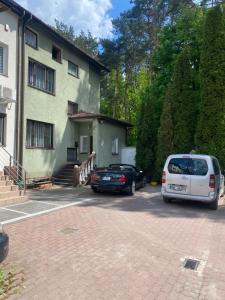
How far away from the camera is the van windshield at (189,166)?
10.7 meters

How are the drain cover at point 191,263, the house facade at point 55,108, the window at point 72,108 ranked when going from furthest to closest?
the window at point 72,108, the house facade at point 55,108, the drain cover at point 191,263

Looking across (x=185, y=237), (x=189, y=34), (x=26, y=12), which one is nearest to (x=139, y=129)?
(x=189, y=34)

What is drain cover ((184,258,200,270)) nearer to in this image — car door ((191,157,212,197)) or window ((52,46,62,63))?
car door ((191,157,212,197))

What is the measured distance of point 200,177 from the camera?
10625mm

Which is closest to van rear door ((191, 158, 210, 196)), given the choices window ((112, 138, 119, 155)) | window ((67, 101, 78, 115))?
window ((67, 101, 78, 115))

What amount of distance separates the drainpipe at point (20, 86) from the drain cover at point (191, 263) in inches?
438

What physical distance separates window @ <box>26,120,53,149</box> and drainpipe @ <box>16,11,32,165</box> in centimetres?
88

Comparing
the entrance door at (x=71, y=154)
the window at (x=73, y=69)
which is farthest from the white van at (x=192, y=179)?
the window at (x=73, y=69)

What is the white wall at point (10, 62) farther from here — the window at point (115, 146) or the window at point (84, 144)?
the window at point (115, 146)

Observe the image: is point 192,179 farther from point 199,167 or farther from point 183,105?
point 183,105

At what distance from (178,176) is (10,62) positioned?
30.3ft

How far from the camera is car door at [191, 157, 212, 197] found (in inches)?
Answer: 416

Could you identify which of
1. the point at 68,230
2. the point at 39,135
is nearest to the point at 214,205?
the point at 68,230

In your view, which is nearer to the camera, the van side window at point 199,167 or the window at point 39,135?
the van side window at point 199,167
